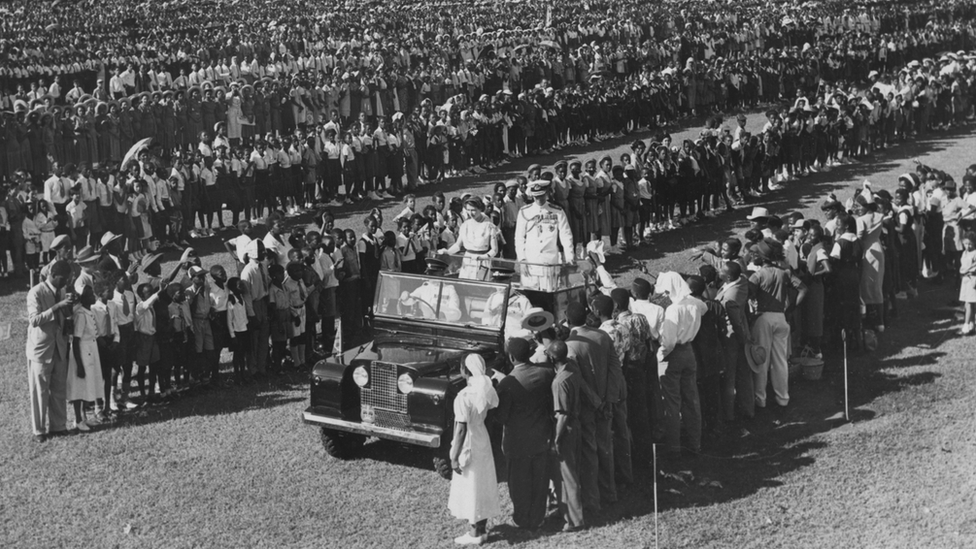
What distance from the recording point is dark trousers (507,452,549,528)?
10508 millimetres

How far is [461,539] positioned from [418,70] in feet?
84.2

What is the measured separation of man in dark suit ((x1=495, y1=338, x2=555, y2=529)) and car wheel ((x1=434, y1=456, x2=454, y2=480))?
120 centimetres

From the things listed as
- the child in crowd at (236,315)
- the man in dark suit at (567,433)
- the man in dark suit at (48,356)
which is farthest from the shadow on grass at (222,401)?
the man in dark suit at (567,433)

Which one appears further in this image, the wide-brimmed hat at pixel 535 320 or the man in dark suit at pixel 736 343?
the man in dark suit at pixel 736 343

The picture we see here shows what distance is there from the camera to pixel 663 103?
34062 millimetres

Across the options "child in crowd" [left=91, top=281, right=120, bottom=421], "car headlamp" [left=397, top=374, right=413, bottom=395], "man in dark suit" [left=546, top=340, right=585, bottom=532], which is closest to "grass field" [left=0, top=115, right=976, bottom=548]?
"man in dark suit" [left=546, top=340, right=585, bottom=532]

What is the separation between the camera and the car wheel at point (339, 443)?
1230 centimetres

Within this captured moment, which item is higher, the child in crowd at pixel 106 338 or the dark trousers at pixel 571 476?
the child in crowd at pixel 106 338

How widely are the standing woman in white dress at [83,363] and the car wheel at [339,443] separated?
2.88 metres

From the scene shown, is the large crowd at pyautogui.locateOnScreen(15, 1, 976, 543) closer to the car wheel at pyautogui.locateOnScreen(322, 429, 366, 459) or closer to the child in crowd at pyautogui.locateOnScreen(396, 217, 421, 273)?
the child in crowd at pyautogui.locateOnScreen(396, 217, 421, 273)

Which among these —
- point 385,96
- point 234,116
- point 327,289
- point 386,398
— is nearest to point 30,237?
point 327,289

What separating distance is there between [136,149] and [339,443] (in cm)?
1460

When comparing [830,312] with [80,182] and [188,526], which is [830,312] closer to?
[188,526]

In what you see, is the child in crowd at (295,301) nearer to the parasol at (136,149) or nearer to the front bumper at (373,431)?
the front bumper at (373,431)
